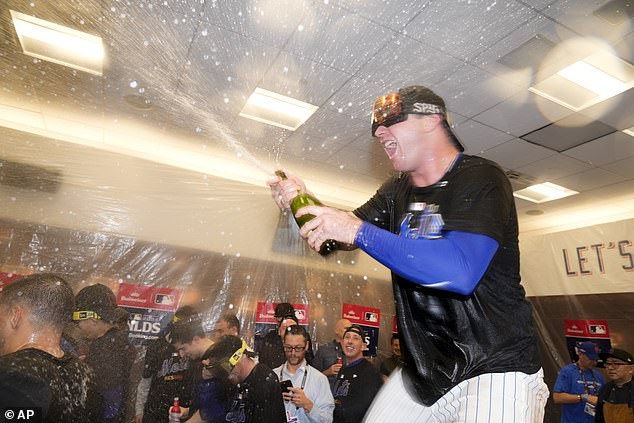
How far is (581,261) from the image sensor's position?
4.39m

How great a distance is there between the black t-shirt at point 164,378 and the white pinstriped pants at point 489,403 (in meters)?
1.89

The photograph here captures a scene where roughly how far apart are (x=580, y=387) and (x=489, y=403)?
11.3 ft

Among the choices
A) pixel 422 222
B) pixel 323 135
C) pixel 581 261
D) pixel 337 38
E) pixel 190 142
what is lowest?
pixel 422 222

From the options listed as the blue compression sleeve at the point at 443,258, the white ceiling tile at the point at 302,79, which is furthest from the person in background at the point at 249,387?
the white ceiling tile at the point at 302,79

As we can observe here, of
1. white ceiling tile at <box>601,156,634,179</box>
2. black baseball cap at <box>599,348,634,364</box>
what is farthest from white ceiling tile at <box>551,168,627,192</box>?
black baseball cap at <box>599,348,634,364</box>

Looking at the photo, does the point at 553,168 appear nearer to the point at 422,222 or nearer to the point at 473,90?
the point at 473,90

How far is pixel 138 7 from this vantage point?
2355 millimetres

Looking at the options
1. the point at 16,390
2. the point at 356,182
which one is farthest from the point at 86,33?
the point at 356,182

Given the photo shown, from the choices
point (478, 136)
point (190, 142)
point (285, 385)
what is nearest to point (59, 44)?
point (190, 142)

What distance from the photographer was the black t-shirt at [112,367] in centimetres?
228

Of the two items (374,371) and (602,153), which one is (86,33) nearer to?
(374,371)

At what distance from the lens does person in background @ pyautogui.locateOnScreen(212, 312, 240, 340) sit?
2.86 metres

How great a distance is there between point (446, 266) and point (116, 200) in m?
2.52

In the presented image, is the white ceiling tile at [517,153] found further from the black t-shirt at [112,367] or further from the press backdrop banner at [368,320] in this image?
the black t-shirt at [112,367]
